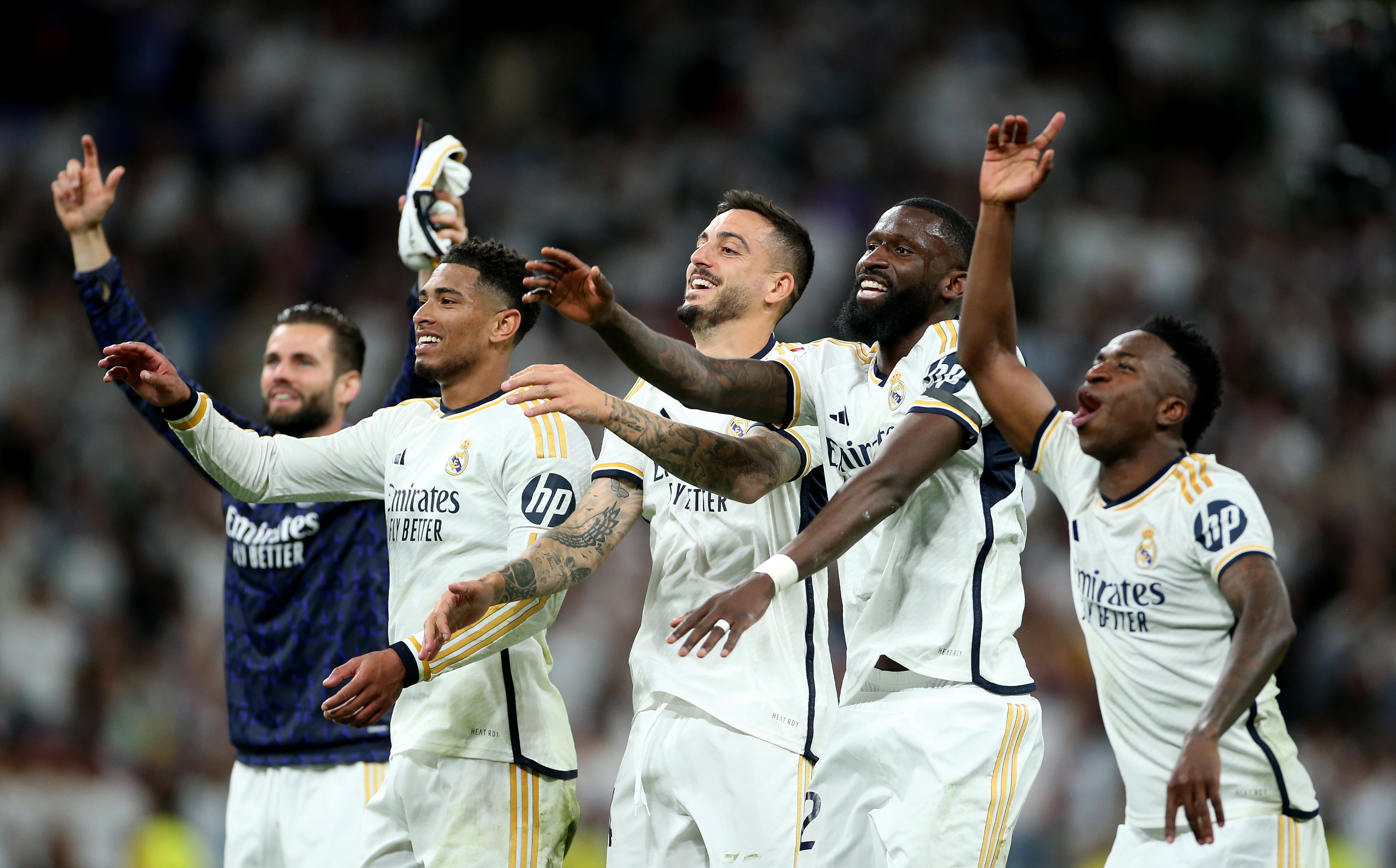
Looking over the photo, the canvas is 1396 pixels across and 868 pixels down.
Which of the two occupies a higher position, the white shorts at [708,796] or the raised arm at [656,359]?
the raised arm at [656,359]

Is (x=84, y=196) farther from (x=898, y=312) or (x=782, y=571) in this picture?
(x=782, y=571)

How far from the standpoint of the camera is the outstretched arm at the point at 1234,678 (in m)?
3.96

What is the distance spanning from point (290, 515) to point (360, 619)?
0.56 meters

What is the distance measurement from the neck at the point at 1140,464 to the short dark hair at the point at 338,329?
351 cm

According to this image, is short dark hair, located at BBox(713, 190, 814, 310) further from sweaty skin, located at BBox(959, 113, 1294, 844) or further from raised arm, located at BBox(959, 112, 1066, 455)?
sweaty skin, located at BBox(959, 113, 1294, 844)

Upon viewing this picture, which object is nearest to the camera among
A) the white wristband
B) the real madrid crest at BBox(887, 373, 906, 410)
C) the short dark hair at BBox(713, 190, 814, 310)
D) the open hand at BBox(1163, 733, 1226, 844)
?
the open hand at BBox(1163, 733, 1226, 844)

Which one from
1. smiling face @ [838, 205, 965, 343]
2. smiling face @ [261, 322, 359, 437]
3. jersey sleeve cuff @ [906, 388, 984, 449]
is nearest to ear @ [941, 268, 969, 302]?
smiling face @ [838, 205, 965, 343]

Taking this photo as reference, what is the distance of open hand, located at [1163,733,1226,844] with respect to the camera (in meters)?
3.95

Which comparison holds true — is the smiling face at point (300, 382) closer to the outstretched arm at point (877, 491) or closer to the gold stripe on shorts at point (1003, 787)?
the outstretched arm at point (877, 491)

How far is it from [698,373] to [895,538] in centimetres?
86

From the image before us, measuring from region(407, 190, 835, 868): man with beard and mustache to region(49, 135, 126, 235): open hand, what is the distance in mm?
2844

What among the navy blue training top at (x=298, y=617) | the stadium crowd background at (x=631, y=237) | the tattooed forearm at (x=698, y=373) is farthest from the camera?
the stadium crowd background at (x=631, y=237)

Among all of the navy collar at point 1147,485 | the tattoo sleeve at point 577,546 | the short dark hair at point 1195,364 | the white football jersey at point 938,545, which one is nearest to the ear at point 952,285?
the white football jersey at point 938,545

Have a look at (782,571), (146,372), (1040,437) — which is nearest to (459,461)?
(146,372)
